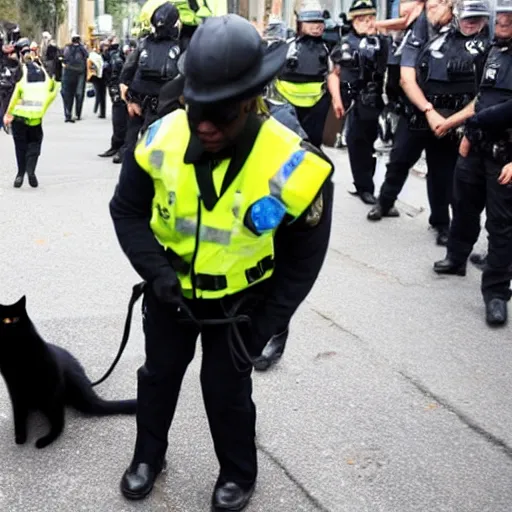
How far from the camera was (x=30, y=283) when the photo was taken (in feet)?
19.0

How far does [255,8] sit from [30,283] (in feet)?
83.2

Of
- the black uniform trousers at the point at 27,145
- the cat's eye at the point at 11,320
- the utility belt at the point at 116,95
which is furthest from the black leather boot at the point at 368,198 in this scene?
the cat's eye at the point at 11,320

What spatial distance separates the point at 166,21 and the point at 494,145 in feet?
14.1

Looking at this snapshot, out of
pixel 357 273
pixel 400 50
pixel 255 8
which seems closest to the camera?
pixel 357 273

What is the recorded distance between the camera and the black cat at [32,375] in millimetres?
3342

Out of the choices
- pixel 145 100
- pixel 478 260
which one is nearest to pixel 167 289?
pixel 478 260

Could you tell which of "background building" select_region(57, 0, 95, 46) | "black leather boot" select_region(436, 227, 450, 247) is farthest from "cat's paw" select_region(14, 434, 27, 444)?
"background building" select_region(57, 0, 95, 46)

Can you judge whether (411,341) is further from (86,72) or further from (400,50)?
(86,72)

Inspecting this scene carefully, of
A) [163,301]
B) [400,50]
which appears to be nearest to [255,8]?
[400,50]

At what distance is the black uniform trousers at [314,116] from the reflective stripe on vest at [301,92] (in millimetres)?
79

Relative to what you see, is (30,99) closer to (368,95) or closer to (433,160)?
(368,95)

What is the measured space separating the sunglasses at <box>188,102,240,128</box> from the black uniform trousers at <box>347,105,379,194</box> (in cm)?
575

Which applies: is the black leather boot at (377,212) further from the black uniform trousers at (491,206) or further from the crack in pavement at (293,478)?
the crack in pavement at (293,478)

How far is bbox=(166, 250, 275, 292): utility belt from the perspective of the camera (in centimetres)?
271
